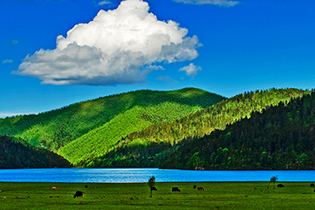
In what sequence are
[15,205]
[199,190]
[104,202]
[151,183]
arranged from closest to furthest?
[15,205]
[104,202]
[151,183]
[199,190]

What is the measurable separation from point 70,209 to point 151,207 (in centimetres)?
1008

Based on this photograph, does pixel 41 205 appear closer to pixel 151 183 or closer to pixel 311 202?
pixel 151 183

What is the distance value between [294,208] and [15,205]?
35.3 metres

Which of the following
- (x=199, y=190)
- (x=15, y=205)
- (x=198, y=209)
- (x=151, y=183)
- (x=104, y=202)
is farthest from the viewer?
(x=199, y=190)

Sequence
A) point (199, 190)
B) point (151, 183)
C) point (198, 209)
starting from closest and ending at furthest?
point (198, 209) < point (151, 183) < point (199, 190)

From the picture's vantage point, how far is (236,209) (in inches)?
2295

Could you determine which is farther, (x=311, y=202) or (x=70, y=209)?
(x=311, y=202)

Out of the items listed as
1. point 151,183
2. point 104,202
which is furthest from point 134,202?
point 151,183

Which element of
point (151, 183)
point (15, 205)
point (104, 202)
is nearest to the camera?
point (15, 205)

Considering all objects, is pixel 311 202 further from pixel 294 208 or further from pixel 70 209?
pixel 70 209

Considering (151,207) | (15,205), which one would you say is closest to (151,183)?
(151,207)

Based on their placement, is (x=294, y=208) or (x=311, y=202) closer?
(x=294, y=208)

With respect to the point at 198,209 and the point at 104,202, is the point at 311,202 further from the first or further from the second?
the point at 104,202

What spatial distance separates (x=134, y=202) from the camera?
68.6m
